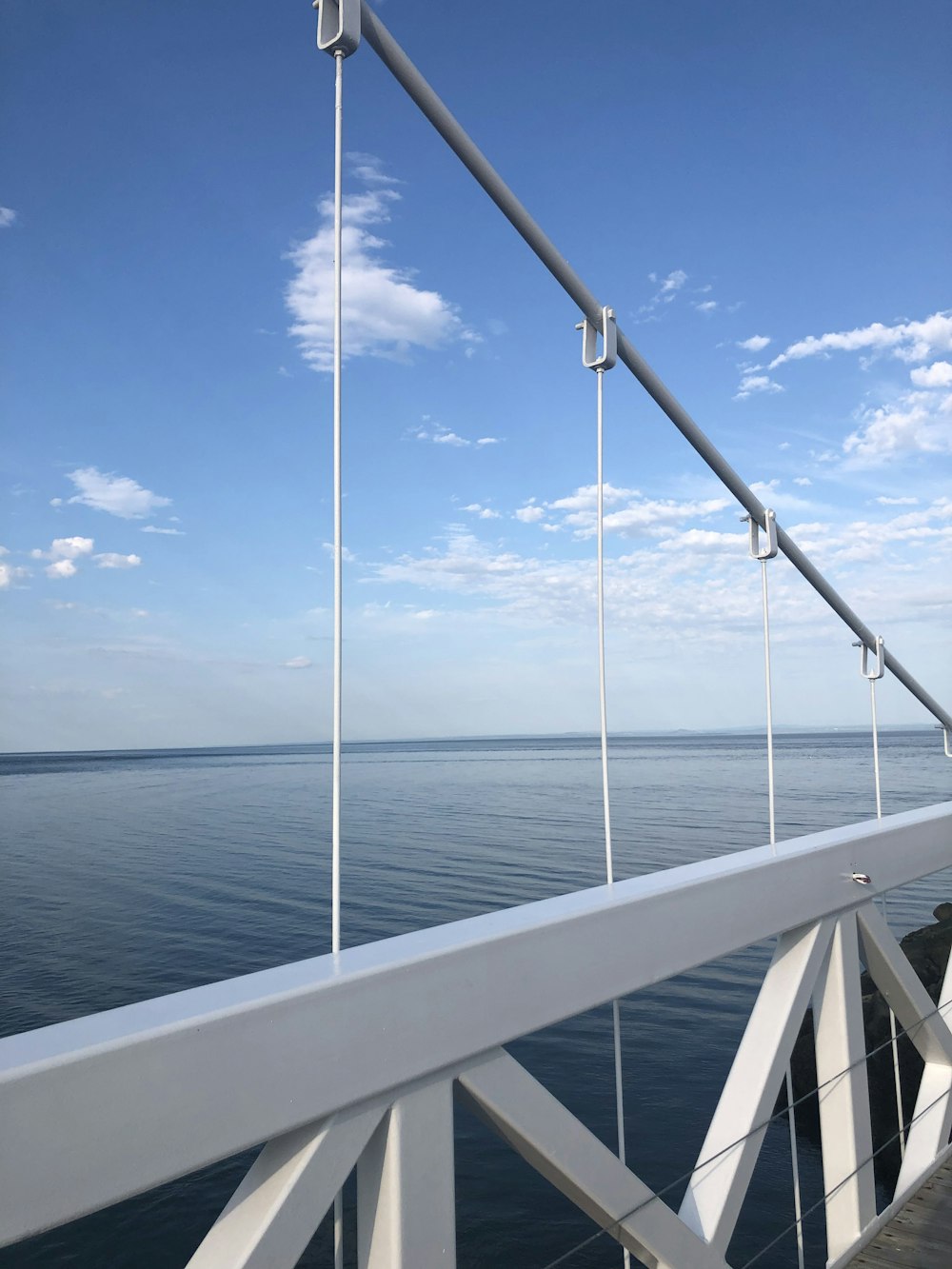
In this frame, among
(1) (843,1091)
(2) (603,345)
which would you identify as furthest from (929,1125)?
(2) (603,345)

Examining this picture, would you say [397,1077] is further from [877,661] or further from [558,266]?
[877,661]

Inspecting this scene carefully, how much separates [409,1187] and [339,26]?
1445 mm

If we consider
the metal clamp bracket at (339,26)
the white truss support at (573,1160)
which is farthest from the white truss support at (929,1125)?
the metal clamp bracket at (339,26)

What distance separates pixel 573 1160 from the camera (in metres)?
1.10

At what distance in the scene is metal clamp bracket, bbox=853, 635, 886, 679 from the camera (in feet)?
8.11

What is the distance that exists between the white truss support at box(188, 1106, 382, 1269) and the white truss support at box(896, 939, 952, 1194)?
1.85 m

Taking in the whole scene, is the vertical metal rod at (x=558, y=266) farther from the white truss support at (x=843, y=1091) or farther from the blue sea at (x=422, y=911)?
the blue sea at (x=422, y=911)

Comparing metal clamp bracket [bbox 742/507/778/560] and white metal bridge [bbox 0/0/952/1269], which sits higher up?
metal clamp bracket [bbox 742/507/778/560]

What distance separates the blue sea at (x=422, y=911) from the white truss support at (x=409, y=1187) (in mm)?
349

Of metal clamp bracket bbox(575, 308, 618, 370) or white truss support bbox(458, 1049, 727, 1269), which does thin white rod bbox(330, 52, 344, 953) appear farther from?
metal clamp bracket bbox(575, 308, 618, 370)

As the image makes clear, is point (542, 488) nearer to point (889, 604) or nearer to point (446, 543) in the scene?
point (446, 543)

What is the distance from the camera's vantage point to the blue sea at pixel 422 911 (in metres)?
5.02

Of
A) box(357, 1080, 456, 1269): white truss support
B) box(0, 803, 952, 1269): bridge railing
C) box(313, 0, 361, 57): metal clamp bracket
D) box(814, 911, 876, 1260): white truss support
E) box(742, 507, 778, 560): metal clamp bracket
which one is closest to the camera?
box(0, 803, 952, 1269): bridge railing

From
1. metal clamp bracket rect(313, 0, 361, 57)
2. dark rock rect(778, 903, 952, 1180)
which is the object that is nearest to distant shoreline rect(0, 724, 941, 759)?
dark rock rect(778, 903, 952, 1180)
